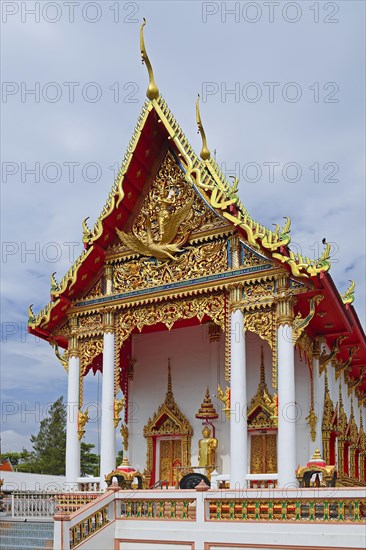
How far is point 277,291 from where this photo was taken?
1122 centimetres

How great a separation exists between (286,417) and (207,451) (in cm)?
289

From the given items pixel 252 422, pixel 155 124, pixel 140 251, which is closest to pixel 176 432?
pixel 252 422

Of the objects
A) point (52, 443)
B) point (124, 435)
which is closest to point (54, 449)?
point (52, 443)

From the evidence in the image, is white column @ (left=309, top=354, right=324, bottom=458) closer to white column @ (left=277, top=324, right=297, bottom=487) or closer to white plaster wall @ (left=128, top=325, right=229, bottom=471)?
white column @ (left=277, top=324, right=297, bottom=487)

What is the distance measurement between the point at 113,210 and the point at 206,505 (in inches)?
230

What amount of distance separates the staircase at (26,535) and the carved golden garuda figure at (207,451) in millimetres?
3064

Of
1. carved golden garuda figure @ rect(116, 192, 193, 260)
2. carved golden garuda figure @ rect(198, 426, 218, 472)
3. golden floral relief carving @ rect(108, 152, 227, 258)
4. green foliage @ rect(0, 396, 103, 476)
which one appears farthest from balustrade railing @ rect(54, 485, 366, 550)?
green foliage @ rect(0, 396, 103, 476)

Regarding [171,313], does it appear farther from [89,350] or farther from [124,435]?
[124,435]

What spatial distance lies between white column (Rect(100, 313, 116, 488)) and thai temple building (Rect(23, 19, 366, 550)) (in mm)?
21

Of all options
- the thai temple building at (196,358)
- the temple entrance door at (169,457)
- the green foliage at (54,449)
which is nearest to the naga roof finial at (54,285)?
the thai temple building at (196,358)

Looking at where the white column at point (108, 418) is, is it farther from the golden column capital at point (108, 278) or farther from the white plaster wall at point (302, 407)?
the white plaster wall at point (302, 407)

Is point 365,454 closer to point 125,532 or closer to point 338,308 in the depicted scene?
point 338,308

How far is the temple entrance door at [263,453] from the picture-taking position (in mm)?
12633

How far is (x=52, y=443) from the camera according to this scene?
131 ft
